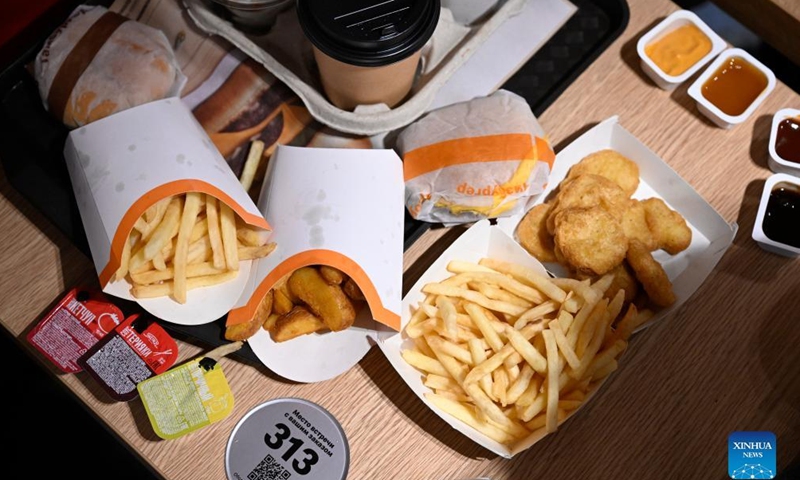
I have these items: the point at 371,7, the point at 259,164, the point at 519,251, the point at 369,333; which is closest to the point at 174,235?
the point at 259,164

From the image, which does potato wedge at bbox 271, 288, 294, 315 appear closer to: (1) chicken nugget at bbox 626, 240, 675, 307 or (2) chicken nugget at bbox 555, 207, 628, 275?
(2) chicken nugget at bbox 555, 207, 628, 275

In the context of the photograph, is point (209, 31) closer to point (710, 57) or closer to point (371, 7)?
point (371, 7)

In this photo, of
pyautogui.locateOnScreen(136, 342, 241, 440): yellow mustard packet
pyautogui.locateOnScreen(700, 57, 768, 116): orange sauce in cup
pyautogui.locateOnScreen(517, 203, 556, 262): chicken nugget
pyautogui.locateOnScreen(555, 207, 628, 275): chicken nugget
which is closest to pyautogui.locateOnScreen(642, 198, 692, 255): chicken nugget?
pyautogui.locateOnScreen(555, 207, 628, 275): chicken nugget

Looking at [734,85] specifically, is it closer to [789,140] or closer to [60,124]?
[789,140]

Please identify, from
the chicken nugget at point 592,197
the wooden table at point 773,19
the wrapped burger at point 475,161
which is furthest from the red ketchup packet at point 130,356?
the wooden table at point 773,19

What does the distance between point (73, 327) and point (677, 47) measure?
1669 millimetres

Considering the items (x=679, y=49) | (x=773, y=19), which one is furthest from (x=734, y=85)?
(x=773, y=19)

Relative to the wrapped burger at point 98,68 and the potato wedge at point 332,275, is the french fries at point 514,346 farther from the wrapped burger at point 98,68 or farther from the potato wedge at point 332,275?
the wrapped burger at point 98,68

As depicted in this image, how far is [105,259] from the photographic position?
1587 millimetres

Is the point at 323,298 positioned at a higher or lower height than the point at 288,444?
higher

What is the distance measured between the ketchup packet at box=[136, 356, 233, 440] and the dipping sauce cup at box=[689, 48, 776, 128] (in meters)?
1.37

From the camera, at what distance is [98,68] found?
69.0 inches

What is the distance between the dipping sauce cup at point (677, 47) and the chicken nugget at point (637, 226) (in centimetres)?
38

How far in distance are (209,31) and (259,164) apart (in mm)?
381
